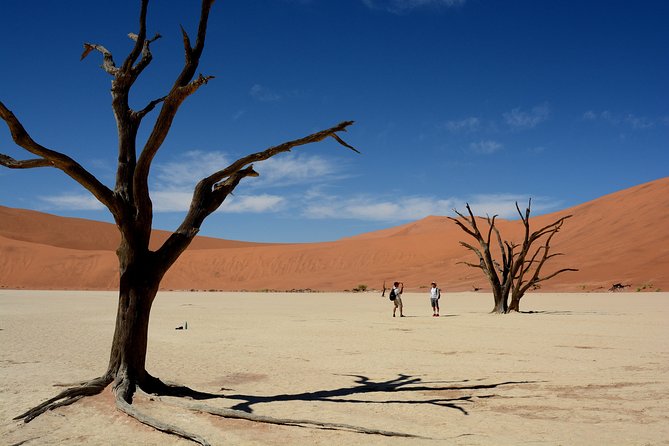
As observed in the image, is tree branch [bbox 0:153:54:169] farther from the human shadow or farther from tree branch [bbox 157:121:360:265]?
the human shadow

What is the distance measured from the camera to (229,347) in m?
12.6

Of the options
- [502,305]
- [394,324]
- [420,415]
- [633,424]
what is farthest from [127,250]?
[502,305]

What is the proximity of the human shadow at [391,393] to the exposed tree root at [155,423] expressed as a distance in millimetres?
1147

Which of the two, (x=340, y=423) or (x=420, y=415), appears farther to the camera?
(x=420, y=415)

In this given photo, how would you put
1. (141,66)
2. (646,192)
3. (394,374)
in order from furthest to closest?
1. (646,192)
2. (394,374)
3. (141,66)

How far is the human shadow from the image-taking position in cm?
682

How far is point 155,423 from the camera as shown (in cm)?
543

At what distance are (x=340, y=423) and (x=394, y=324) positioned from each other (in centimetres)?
1266

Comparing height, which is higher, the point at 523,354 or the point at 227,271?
the point at 227,271

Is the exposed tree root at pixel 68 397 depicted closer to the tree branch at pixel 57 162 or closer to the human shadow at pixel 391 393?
the human shadow at pixel 391 393

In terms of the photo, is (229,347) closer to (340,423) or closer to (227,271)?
(340,423)

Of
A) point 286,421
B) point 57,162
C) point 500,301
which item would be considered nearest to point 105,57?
point 57,162

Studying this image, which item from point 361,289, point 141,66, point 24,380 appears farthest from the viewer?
point 361,289

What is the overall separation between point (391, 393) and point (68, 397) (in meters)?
3.78
